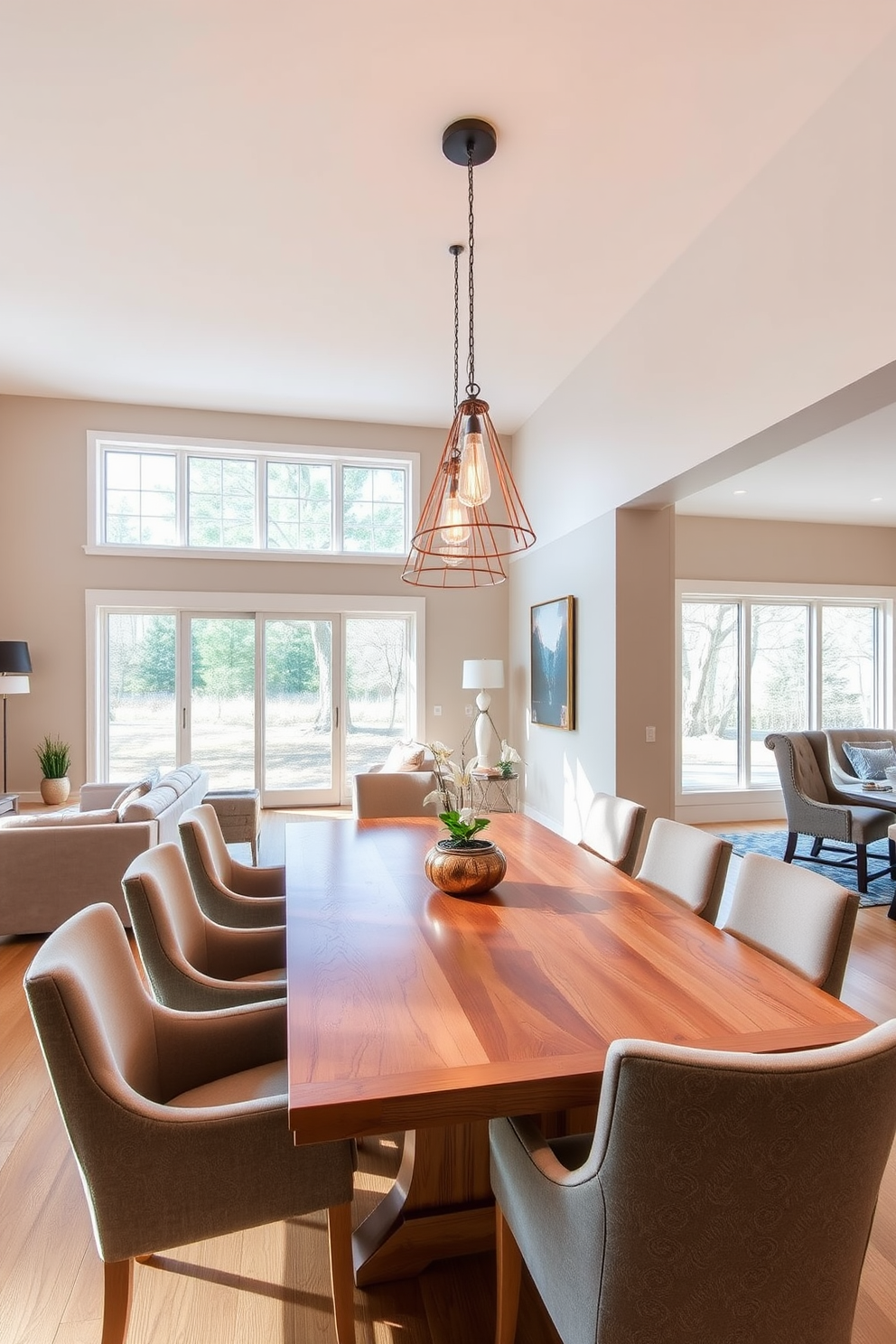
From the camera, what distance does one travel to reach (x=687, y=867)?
214cm

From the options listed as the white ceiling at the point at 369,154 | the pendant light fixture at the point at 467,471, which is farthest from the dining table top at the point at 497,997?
the white ceiling at the point at 369,154

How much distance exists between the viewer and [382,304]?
442 cm

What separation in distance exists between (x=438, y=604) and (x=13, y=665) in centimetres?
356

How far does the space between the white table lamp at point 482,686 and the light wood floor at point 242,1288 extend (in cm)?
449

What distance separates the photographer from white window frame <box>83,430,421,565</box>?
629 centimetres

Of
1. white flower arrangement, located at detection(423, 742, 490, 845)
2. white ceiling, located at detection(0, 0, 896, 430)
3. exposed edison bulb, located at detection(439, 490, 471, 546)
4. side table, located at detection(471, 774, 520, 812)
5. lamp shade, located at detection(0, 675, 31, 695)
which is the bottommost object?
side table, located at detection(471, 774, 520, 812)

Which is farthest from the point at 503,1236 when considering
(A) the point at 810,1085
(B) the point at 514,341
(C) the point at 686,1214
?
(B) the point at 514,341

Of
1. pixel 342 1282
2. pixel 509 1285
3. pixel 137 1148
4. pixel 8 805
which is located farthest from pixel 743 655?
pixel 137 1148

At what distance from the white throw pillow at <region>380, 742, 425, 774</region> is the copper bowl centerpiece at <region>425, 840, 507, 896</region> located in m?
2.98

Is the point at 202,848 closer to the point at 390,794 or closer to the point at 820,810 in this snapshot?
the point at 390,794

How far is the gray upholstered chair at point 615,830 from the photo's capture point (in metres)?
2.56

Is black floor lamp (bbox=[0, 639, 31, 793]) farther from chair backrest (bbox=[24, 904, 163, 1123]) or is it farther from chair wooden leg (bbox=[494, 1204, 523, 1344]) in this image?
chair wooden leg (bbox=[494, 1204, 523, 1344])

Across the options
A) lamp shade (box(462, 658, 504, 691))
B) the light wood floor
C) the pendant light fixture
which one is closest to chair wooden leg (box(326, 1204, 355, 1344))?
the light wood floor

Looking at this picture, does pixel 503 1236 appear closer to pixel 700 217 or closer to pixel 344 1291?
pixel 344 1291
